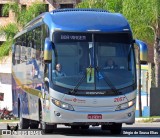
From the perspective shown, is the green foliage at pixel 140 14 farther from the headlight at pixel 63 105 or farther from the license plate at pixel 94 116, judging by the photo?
the headlight at pixel 63 105

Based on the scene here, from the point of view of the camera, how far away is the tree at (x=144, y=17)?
46719 millimetres

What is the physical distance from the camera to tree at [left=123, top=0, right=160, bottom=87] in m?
46.7

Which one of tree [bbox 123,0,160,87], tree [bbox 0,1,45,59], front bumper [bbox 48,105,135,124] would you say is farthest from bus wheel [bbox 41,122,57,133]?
tree [bbox 0,1,45,59]

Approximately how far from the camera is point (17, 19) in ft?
206

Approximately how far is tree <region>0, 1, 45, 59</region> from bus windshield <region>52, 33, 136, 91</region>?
125 ft

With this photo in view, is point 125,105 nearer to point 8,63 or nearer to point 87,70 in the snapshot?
point 87,70

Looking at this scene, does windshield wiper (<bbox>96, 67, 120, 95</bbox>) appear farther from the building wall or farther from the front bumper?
the building wall

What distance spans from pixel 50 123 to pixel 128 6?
25.7m

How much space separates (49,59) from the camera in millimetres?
22125

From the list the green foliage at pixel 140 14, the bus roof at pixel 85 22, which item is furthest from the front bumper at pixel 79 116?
the green foliage at pixel 140 14

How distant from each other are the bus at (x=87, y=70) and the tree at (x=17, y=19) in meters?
37.4

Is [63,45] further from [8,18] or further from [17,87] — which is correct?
[8,18]

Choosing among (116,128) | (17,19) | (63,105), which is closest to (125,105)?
(63,105)

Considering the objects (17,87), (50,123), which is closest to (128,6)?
(17,87)
